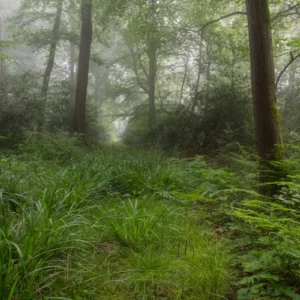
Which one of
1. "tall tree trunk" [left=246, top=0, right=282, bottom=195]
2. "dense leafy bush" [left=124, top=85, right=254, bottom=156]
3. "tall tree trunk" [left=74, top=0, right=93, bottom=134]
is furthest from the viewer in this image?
"tall tree trunk" [left=74, top=0, right=93, bottom=134]

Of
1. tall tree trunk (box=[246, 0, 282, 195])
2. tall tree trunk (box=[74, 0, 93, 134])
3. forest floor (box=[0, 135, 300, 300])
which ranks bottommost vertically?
forest floor (box=[0, 135, 300, 300])

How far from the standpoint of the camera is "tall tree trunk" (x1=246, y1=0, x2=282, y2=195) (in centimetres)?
448

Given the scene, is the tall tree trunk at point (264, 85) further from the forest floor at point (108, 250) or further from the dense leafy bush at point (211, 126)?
the dense leafy bush at point (211, 126)

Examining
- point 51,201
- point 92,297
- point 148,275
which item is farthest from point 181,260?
point 51,201

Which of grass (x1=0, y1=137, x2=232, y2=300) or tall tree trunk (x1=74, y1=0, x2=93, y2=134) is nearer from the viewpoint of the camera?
grass (x1=0, y1=137, x2=232, y2=300)

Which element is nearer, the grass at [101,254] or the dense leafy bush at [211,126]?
the grass at [101,254]

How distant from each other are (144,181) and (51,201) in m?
2.05

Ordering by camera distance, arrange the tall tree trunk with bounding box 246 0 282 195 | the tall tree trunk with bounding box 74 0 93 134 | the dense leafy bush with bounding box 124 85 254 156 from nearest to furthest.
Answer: the tall tree trunk with bounding box 246 0 282 195, the dense leafy bush with bounding box 124 85 254 156, the tall tree trunk with bounding box 74 0 93 134

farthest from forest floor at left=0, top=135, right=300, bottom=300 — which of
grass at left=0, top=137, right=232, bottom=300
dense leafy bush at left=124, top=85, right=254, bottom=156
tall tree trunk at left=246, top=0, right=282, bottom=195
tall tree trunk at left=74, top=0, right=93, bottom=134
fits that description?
tall tree trunk at left=74, top=0, right=93, bottom=134

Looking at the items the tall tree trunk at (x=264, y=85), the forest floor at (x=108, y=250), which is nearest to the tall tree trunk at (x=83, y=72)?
the forest floor at (x=108, y=250)

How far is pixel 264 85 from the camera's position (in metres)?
4.48

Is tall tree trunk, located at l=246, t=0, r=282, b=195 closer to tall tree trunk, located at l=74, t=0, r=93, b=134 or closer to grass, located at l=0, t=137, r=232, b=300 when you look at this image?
grass, located at l=0, t=137, r=232, b=300

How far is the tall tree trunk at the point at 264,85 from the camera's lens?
14.7ft

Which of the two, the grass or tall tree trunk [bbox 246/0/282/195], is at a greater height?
tall tree trunk [bbox 246/0/282/195]
